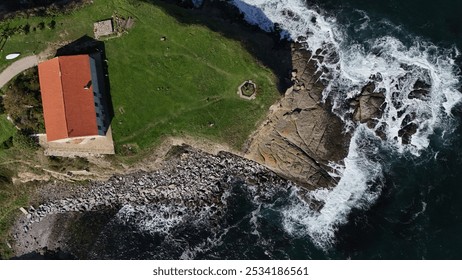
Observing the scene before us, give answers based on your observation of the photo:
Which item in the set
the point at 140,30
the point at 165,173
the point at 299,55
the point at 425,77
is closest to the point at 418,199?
the point at 425,77

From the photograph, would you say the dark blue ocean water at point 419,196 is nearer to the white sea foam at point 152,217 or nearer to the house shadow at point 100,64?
the white sea foam at point 152,217

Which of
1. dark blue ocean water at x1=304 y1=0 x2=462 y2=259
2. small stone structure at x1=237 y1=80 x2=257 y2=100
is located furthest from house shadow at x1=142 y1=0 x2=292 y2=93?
dark blue ocean water at x1=304 y1=0 x2=462 y2=259

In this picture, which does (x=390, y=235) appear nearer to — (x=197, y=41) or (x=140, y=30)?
(x=197, y=41)

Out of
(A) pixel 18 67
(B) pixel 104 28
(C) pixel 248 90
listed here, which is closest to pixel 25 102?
(A) pixel 18 67

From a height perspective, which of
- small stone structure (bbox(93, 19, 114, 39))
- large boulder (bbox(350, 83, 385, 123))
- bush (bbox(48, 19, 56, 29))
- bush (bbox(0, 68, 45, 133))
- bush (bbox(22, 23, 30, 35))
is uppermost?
small stone structure (bbox(93, 19, 114, 39))

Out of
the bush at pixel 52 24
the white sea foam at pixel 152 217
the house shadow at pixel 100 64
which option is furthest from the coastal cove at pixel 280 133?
the house shadow at pixel 100 64

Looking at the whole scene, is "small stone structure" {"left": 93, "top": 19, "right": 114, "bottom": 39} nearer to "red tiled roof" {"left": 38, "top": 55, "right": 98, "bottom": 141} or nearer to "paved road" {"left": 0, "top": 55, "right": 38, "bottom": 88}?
"red tiled roof" {"left": 38, "top": 55, "right": 98, "bottom": 141}
